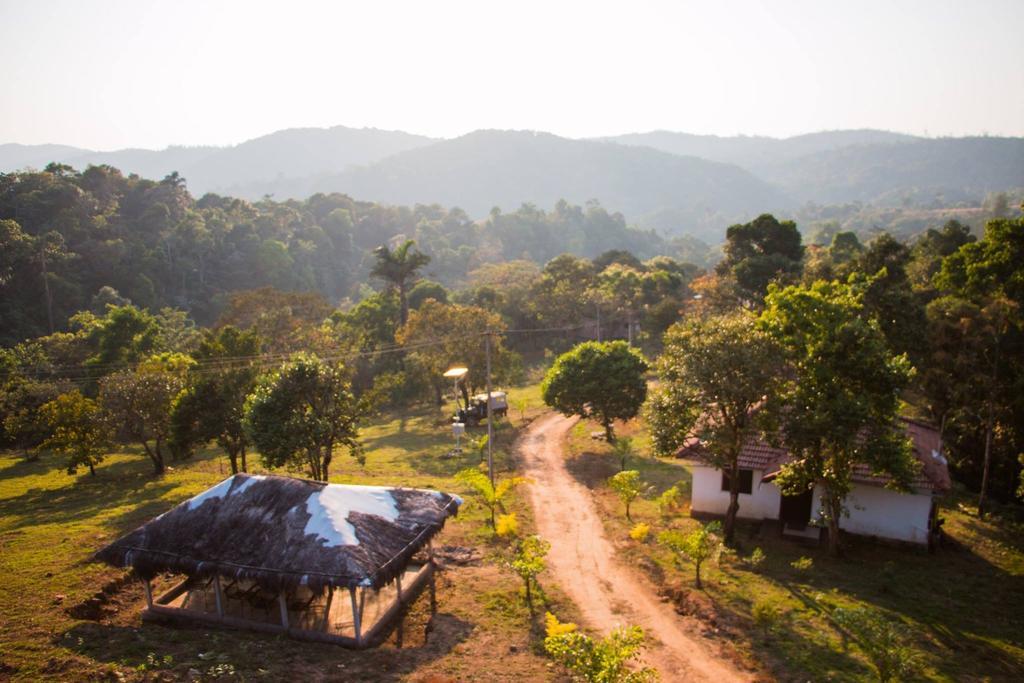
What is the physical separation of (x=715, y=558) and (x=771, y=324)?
7.64m

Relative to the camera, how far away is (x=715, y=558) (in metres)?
19.5

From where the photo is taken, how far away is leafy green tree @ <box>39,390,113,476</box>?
2802 centimetres

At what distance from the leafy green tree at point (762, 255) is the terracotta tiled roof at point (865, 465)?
2180 cm

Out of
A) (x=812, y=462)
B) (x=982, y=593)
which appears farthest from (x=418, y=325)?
(x=982, y=593)

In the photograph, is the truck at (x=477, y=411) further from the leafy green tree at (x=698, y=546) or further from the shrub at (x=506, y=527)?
the leafy green tree at (x=698, y=546)

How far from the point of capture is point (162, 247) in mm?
79688

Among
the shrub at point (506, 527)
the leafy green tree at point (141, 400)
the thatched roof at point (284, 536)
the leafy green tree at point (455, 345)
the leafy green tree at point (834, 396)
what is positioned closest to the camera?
the thatched roof at point (284, 536)

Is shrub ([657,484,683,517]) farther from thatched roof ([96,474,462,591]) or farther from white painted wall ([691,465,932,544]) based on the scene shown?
thatched roof ([96,474,462,591])

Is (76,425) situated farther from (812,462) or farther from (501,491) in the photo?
(812,462)

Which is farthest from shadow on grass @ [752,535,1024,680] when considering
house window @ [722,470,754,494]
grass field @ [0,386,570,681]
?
grass field @ [0,386,570,681]

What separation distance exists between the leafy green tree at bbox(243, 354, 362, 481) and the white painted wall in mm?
13685

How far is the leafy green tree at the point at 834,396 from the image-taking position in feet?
58.8

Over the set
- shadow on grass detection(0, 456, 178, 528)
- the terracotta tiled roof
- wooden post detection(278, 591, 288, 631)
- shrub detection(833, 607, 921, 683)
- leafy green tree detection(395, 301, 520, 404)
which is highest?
leafy green tree detection(395, 301, 520, 404)

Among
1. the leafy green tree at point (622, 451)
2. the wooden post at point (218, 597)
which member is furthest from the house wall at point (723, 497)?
the wooden post at point (218, 597)
